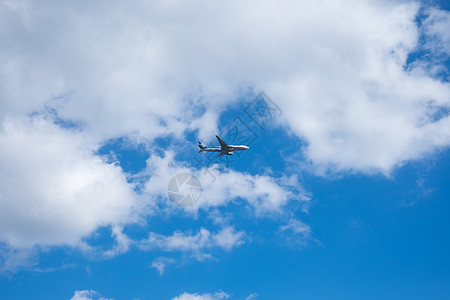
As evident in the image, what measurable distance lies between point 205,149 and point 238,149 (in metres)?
19.0

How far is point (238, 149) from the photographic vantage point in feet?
546

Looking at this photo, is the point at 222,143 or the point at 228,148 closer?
the point at 222,143

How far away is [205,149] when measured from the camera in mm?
169375

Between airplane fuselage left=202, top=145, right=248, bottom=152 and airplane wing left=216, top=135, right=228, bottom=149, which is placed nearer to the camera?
airplane wing left=216, top=135, right=228, bottom=149

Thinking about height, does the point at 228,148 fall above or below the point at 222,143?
below

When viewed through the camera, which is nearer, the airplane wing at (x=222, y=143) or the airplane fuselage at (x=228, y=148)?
the airplane wing at (x=222, y=143)
